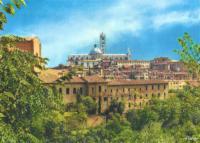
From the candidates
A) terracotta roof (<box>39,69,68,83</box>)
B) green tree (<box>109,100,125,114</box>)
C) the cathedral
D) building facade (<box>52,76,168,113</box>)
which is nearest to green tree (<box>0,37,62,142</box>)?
terracotta roof (<box>39,69,68,83</box>)

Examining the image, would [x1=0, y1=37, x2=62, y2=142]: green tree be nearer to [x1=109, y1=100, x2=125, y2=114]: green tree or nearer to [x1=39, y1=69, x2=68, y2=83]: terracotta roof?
[x1=39, y1=69, x2=68, y2=83]: terracotta roof

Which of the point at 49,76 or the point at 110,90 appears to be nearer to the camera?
the point at 49,76

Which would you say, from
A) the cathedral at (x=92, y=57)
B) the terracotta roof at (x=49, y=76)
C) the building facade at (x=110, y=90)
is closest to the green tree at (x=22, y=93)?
the terracotta roof at (x=49, y=76)

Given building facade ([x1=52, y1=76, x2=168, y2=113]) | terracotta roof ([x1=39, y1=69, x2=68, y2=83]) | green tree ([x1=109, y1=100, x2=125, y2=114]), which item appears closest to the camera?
terracotta roof ([x1=39, y1=69, x2=68, y2=83])

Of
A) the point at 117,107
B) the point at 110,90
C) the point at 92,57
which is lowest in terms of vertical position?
the point at 117,107

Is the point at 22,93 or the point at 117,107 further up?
the point at 117,107

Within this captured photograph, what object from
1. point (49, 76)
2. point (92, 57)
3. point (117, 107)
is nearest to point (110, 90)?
point (117, 107)

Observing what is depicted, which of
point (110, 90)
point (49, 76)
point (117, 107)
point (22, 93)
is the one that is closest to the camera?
point (22, 93)

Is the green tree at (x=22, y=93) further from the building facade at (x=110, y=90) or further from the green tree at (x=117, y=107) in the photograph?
the green tree at (x=117, y=107)

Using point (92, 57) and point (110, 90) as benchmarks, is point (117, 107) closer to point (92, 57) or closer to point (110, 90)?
point (110, 90)

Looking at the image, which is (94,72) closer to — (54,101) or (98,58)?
(98,58)

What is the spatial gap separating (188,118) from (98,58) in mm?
88565

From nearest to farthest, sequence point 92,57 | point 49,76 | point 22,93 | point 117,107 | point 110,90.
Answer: point 22,93
point 49,76
point 117,107
point 110,90
point 92,57

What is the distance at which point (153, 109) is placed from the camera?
47844 mm
